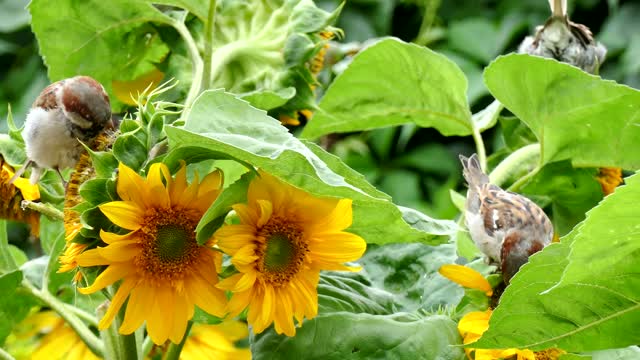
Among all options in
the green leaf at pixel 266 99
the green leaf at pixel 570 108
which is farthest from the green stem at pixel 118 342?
the green leaf at pixel 570 108

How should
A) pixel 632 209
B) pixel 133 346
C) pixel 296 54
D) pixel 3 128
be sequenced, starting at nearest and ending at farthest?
pixel 632 209 → pixel 133 346 → pixel 296 54 → pixel 3 128

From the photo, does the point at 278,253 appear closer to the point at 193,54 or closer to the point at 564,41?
the point at 193,54

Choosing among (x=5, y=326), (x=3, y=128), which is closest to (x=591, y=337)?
(x=5, y=326)

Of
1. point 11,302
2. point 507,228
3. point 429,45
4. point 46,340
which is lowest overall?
point 429,45

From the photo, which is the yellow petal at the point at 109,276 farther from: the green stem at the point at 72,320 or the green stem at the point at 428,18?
the green stem at the point at 428,18

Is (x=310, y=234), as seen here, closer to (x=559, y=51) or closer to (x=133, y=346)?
(x=133, y=346)

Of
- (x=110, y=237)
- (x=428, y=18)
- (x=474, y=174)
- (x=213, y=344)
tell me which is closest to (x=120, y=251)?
(x=110, y=237)
